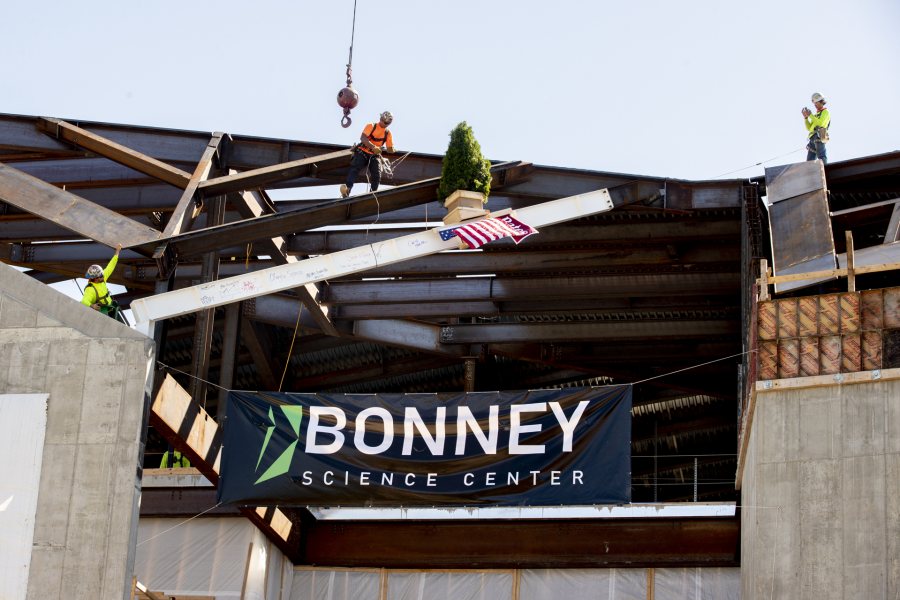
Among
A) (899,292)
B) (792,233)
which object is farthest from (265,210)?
(899,292)

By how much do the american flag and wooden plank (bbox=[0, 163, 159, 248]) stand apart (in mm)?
5127

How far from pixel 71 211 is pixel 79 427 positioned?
183 inches

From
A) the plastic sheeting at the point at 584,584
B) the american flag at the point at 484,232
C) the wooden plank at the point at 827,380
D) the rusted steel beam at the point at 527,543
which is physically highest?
the american flag at the point at 484,232

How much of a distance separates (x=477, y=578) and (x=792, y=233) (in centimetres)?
907

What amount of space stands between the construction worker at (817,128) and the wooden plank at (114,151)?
11.9 m

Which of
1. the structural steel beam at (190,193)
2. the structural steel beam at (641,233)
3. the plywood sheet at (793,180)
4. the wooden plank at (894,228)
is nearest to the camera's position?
the wooden plank at (894,228)

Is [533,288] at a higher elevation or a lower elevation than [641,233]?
lower

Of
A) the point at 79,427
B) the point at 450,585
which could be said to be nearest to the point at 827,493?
the point at 450,585

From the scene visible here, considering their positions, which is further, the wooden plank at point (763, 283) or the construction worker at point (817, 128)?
the construction worker at point (817, 128)

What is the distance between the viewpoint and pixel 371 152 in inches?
953

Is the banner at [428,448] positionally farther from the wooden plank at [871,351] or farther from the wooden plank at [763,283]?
the wooden plank at [871,351]

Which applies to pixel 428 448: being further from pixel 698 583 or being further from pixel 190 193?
pixel 698 583

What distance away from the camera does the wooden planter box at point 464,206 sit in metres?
22.4

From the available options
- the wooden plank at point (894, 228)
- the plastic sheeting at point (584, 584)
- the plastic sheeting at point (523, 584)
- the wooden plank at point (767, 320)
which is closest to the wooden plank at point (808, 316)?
the wooden plank at point (767, 320)
